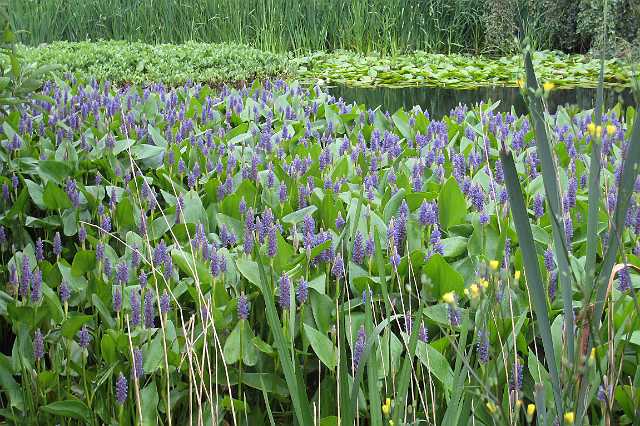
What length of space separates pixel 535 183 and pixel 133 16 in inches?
370

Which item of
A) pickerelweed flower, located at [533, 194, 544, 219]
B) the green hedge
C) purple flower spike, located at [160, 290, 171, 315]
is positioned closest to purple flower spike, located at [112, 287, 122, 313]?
purple flower spike, located at [160, 290, 171, 315]

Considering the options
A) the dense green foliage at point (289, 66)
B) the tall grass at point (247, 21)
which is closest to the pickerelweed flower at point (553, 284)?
the dense green foliage at point (289, 66)

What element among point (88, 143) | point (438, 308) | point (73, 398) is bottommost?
point (73, 398)

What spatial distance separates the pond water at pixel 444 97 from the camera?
26.1ft

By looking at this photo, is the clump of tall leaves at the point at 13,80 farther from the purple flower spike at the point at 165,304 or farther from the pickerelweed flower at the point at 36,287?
the purple flower spike at the point at 165,304

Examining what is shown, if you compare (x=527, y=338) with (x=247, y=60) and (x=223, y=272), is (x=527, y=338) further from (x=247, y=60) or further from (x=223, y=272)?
(x=247, y=60)

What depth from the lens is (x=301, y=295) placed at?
1900mm

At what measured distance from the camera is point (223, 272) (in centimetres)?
201

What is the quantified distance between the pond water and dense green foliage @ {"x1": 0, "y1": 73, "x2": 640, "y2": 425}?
5065mm

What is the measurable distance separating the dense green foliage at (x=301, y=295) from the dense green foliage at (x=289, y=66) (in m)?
3.99

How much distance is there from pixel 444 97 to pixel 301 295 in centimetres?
716

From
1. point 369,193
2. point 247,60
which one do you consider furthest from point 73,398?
point 247,60

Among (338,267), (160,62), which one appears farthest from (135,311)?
(160,62)

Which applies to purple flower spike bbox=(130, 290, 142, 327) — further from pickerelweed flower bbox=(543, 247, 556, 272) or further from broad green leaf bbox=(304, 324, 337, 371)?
pickerelweed flower bbox=(543, 247, 556, 272)
